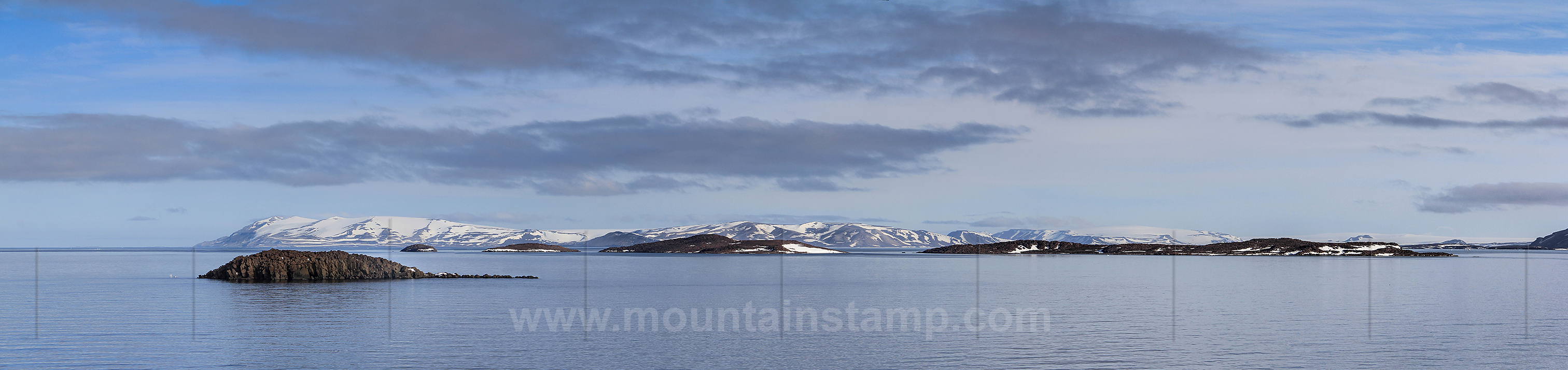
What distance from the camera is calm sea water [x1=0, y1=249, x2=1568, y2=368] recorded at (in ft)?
109

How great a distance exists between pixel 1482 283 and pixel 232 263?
113882 mm

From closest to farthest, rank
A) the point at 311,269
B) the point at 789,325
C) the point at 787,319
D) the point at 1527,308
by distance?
the point at 789,325, the point at 787,319, the point at 1527,308, the point at 311,269

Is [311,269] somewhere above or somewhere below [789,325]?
below

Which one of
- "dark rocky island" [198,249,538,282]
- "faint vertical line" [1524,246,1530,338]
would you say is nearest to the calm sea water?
"faint vertical line" [1524,246,1530,338]

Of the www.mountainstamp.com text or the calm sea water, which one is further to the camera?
the www.mountainstamp.com text

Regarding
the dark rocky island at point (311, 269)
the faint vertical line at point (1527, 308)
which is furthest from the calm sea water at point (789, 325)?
the dark rocky island at point (311, 269)

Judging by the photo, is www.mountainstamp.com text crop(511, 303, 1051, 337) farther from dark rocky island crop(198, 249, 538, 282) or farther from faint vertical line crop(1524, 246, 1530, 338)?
dark rocky island crop(198, 249, 538, 282)

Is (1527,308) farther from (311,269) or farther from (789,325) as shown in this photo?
(311,269)

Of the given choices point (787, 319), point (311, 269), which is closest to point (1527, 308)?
point (787, 319)

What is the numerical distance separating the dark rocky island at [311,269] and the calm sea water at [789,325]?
5756 mm

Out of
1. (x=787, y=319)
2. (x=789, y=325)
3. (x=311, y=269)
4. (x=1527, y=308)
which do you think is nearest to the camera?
A: (x=789, y=325)

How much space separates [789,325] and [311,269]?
67352mm

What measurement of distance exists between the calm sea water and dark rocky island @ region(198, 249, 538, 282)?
5756 mm

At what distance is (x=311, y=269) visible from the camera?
9531 centimetres
